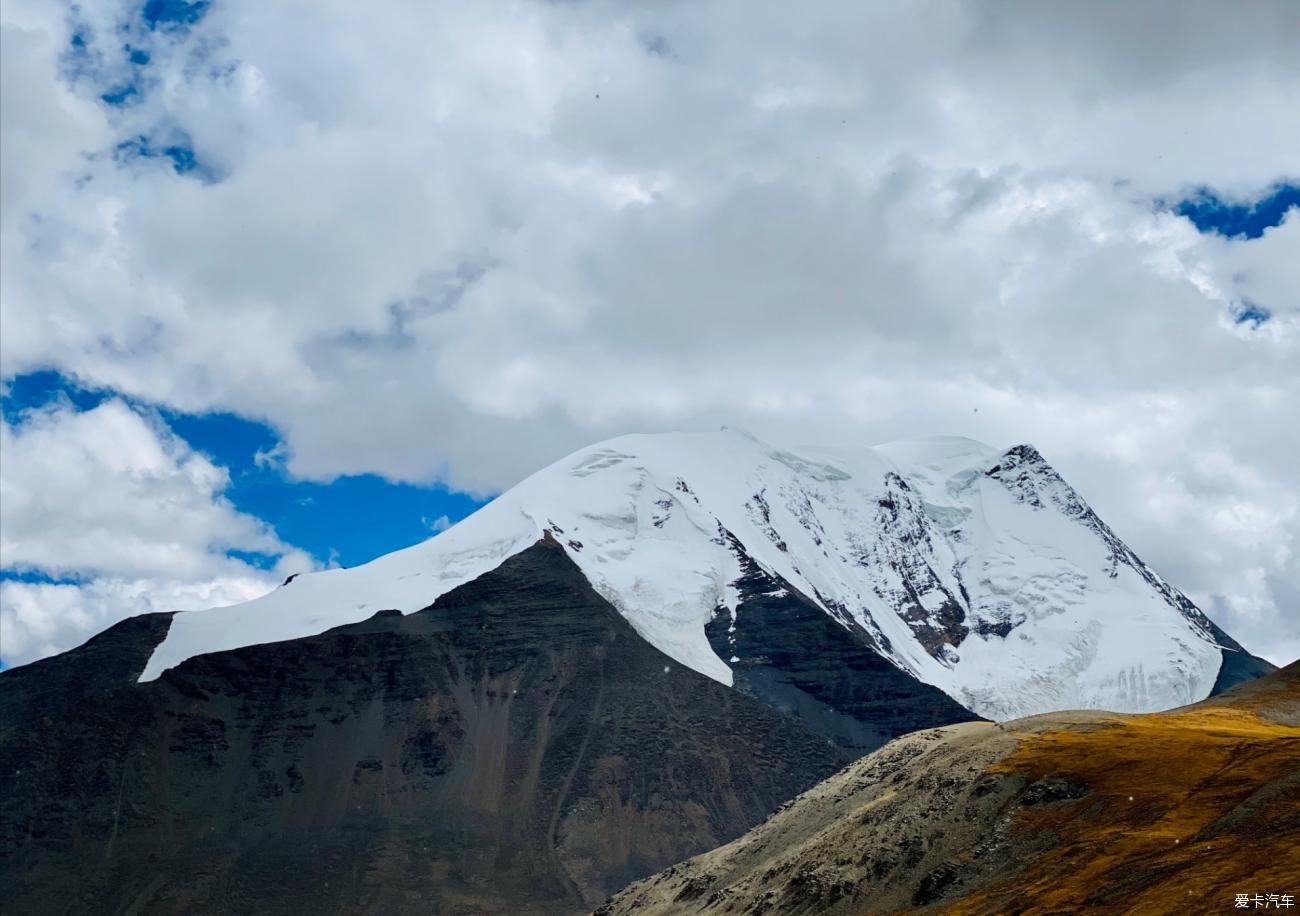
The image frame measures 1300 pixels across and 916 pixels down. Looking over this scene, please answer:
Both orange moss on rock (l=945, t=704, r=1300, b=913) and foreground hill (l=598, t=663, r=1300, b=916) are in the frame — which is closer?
orange moss on rock (l=945, t=704, r=1300, b=913)

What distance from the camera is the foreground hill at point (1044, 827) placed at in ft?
233

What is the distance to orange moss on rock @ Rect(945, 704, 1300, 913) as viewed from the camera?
221 feet

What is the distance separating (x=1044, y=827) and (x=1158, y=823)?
688 cm

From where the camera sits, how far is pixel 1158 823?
78188mm

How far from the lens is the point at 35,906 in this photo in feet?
654

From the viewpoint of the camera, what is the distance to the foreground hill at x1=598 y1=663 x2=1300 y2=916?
7106cm

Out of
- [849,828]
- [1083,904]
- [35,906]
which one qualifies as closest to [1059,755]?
[849,828]

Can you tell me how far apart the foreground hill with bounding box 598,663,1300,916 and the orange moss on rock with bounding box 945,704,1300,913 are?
13cm

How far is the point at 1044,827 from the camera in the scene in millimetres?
82875

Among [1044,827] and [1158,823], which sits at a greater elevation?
[1044,827]

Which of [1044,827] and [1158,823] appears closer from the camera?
[1158,823]

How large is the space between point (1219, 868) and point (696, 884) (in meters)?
49.5

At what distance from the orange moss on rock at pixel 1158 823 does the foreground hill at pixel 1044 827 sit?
0.41 ft

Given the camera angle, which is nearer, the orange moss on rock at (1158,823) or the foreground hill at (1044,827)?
the orange moss on rock at (1158,823)
